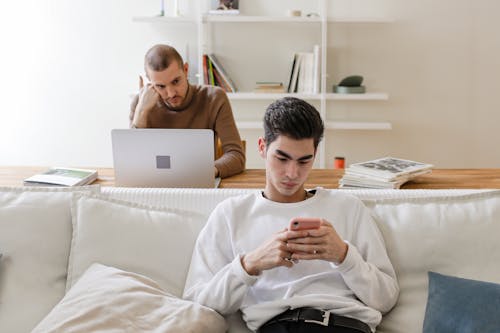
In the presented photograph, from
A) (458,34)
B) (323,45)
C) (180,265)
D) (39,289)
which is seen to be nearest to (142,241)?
(180,265)

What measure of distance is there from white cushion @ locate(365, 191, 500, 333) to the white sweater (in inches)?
2.2

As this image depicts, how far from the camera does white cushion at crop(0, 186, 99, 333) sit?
176cm

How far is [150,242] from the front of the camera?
1.81m

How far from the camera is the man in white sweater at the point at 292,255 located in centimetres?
159

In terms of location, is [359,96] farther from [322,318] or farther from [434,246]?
[322,318]

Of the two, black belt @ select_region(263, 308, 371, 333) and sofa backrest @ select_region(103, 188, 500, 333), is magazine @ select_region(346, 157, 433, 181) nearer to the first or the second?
sofa backrest @ select_region(103, 188, 500, 333)

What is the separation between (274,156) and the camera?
1726 mm

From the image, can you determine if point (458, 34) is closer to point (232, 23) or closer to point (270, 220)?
point (232, 23)

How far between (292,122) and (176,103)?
4.14 ft

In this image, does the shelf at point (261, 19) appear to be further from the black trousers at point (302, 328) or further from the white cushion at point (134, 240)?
the black trousers at point (302, 328)

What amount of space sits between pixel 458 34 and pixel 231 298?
308cm

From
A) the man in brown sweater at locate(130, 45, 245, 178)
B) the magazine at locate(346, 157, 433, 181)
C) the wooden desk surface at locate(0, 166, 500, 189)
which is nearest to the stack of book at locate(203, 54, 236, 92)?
the man in brown sweater at locate(130, 45, 245, 178)

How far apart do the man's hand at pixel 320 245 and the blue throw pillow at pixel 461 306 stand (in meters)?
0.28

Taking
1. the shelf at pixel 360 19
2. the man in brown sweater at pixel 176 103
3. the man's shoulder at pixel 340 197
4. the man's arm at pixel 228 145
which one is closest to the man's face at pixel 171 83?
the man in brown sweater at pixel 176 103
